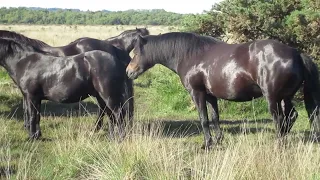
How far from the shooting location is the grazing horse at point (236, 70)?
239 inches

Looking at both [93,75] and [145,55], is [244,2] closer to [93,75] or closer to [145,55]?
[145,55]

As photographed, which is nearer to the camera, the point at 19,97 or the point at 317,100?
the point at 317,100

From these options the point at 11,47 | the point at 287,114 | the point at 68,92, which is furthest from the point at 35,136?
the point at 287,114

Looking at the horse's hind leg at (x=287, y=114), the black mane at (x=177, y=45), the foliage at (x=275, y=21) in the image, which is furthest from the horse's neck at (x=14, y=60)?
the foliage at (x=275, y=21)

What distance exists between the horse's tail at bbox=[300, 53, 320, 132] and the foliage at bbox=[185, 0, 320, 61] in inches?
121

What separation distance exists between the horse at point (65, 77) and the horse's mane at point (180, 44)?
26.8 inches

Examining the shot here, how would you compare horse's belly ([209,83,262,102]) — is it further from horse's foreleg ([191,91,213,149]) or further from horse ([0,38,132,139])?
horse ([0,38,132,139])

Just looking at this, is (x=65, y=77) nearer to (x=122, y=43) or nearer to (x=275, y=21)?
(x=122, y=43)

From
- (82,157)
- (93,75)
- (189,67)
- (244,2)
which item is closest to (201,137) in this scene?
(189,67)

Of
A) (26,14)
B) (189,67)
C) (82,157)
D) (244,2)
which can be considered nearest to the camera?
(82,157)

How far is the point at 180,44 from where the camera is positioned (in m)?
7.05

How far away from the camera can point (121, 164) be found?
5.00m

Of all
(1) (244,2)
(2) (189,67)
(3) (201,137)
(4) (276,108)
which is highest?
(1) (244,2)

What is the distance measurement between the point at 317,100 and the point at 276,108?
0.60 meters
